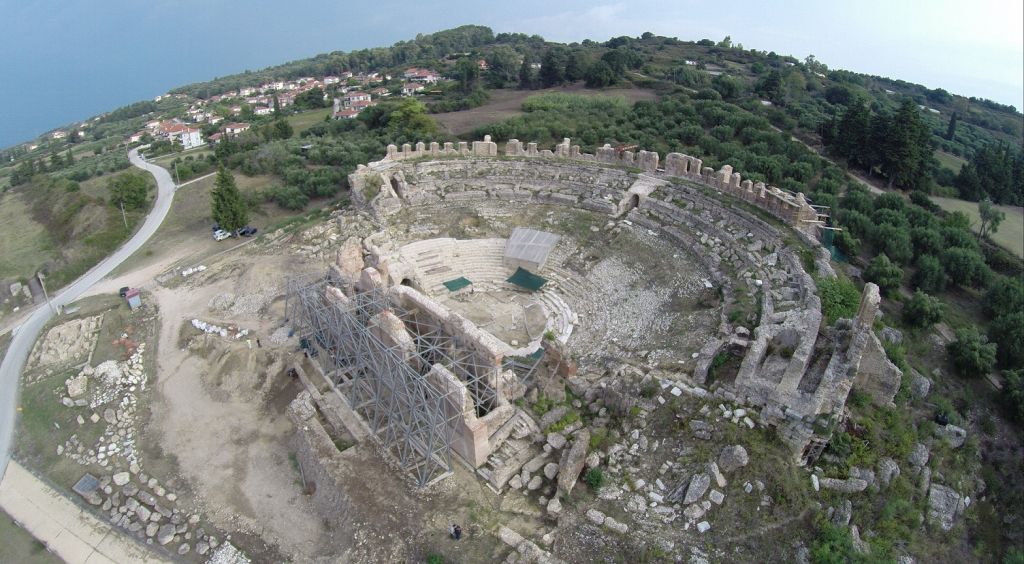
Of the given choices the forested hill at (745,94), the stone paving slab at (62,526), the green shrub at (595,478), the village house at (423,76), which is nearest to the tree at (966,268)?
the forested hill at (745,94)

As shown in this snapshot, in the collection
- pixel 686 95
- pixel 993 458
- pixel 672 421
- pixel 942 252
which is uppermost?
pixel 686 95

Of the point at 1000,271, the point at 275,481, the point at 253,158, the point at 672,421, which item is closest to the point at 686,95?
the point at 1000,271

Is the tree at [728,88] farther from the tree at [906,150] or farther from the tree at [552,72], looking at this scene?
the tree at [906,150]

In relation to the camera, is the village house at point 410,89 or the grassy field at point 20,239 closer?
the grassy field at point 20,239

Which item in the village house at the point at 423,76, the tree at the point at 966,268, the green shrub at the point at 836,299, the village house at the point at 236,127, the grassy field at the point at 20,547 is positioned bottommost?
the grassy field at the point at 20,547

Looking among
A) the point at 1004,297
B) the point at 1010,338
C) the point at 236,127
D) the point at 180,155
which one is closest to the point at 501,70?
the point at 236,127

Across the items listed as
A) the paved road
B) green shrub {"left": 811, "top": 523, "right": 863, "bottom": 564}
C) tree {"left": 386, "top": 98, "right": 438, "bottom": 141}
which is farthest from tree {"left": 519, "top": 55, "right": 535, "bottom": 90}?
green shrub {"left": 811, "top": 523, "right": 863, "bottom": 564}

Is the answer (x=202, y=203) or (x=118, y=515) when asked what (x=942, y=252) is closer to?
(x=118, y=515)
